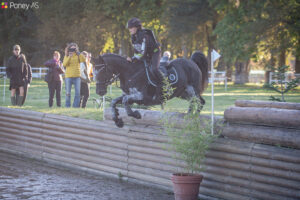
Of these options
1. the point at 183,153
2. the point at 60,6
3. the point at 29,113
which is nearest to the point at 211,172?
the point at 183,153

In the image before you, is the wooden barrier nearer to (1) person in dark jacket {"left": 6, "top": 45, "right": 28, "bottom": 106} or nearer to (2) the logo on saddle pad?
(2) the logo on saddle pad

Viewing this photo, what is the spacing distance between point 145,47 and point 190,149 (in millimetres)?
3077

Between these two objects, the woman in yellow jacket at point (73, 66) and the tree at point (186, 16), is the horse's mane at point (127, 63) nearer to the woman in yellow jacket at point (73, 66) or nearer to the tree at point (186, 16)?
the woman in yellow jacket at point (73, 66)

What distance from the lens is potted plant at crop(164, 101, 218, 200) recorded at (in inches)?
273

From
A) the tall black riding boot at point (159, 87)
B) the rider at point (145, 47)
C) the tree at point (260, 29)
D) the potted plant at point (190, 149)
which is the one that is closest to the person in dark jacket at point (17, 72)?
the rider at point (145, 47)

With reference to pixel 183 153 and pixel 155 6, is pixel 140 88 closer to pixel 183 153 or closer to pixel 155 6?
pixel 183 153

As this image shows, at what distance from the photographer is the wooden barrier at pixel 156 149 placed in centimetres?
668

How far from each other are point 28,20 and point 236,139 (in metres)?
56.9

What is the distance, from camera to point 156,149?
329 inches

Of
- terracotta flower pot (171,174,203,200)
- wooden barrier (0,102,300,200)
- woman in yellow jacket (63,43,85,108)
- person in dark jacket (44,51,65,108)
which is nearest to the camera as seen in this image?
wooden barrier (0,102,300,200)

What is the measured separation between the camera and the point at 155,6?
44.3m

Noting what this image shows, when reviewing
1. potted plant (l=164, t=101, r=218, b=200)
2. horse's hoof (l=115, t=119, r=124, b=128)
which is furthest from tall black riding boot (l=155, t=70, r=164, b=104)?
potted plant (l=164, t=101, r=218, b=200)

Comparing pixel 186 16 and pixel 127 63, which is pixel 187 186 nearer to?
pixel 127 63

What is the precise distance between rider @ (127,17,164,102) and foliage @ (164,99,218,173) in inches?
96.2
